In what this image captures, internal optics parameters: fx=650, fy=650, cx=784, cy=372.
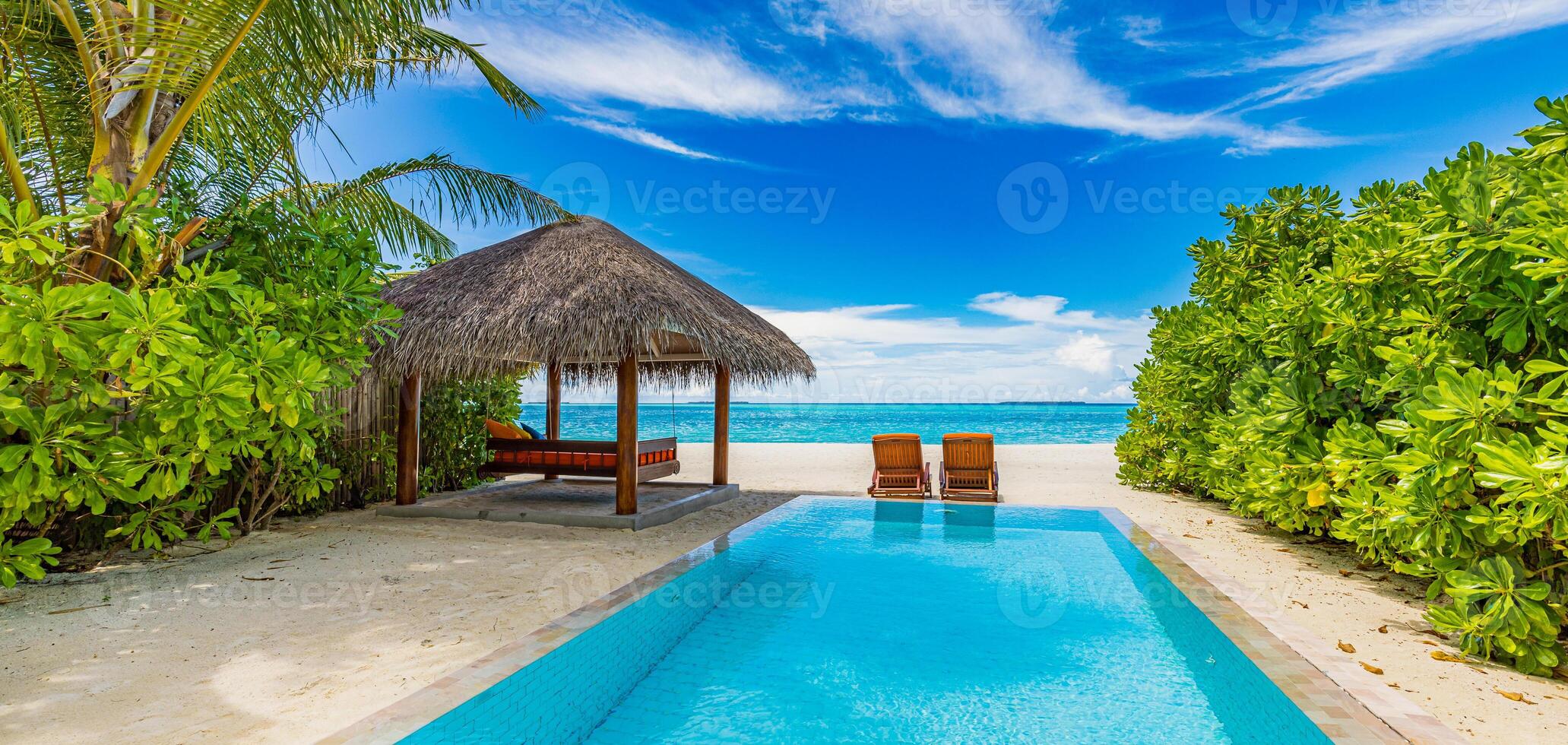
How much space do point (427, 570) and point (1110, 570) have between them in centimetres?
541

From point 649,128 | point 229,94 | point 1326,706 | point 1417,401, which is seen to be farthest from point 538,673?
point 649,128

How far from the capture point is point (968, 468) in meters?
9.01

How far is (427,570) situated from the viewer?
4859 millimetres

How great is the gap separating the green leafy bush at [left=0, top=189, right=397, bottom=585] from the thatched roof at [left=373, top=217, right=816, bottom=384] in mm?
1316

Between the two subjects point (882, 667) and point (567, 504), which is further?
point (567, 504)

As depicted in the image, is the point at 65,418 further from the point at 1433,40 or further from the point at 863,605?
the point at 1433,40

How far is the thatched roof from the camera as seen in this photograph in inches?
247

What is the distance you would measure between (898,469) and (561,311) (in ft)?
16.9

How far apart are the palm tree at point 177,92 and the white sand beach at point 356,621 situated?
1.99m
